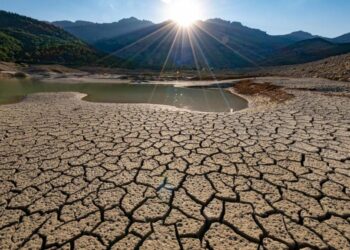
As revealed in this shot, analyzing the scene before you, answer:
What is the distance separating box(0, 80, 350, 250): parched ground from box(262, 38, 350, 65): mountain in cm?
5842

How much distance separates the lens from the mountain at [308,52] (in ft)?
185

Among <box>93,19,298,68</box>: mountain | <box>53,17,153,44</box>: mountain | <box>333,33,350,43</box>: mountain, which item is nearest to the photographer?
<box>93,19,298,68</box>: mountain

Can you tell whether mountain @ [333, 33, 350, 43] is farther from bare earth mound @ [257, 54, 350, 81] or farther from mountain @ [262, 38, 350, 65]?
bare earth mound @ [257, 54, 350, 81]

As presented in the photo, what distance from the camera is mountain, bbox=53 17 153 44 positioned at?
141125 mm

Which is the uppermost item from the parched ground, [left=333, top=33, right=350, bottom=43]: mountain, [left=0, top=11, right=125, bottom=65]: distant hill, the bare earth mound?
[left=333, top=33, right=350, bottom=43]: mountain

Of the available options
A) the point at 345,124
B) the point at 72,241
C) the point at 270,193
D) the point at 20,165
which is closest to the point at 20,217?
the point at 72,241

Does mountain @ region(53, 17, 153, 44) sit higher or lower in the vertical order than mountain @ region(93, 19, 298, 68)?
higher

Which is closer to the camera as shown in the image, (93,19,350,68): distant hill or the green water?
the green water

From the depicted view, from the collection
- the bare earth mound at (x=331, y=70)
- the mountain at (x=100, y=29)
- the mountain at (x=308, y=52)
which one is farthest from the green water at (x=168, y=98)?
the mountain at (x=100, y=29)

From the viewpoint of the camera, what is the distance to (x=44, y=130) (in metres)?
5.45

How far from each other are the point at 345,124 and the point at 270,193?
3.82 m

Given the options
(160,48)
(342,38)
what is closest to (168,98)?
(160,48)

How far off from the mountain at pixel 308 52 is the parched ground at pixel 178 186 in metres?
58.4

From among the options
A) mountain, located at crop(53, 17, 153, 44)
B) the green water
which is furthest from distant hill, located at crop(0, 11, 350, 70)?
the green water
